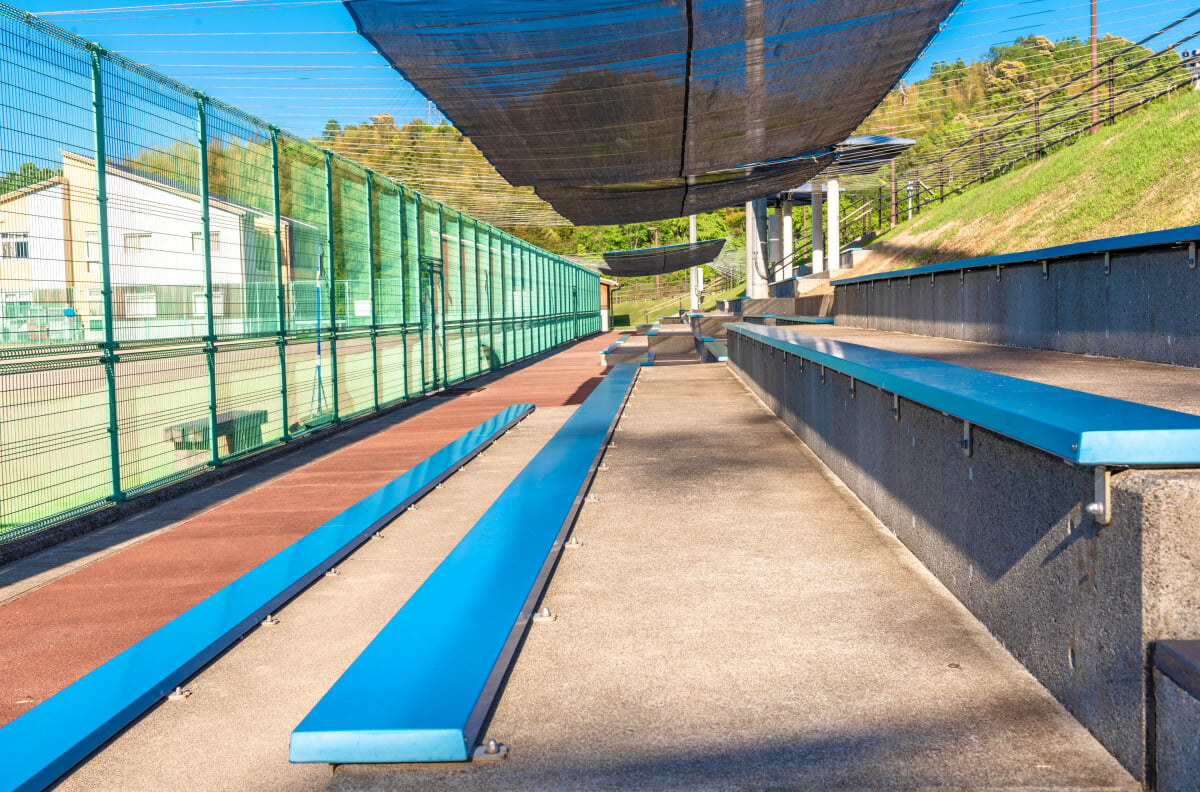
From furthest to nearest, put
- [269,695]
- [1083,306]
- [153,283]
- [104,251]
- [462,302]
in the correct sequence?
[462,302] < [153,283] < [1083,306] < [104,251] < [269,695]

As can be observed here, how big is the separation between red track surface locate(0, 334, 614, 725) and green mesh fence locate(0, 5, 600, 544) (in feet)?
2.46

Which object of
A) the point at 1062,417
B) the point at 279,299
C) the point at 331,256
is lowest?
the point at 1062,417

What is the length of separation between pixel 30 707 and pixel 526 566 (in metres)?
1.86

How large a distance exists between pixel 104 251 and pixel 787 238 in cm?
3273

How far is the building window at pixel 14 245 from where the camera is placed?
509 cm

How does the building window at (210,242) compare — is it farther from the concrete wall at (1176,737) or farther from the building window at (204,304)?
the concrete wall at (1176,737)

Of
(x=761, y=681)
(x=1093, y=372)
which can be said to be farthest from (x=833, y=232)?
(x=761, y=681)

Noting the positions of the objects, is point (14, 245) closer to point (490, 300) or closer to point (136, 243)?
point (136, 243)

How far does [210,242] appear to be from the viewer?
25.1ft

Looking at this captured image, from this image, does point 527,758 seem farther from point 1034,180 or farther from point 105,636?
point 1034,180

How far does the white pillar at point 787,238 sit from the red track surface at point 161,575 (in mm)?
25962

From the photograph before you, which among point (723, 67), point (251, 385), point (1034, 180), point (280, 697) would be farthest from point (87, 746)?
point (1034, 180)

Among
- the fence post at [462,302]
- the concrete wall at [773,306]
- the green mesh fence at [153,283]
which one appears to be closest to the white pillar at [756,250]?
the concrete wall at [773,306]

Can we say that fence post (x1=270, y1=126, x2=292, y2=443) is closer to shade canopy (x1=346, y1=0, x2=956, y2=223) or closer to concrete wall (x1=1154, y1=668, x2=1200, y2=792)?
shade canopy (x1=346, y1=0, x2=956, y2=223)
